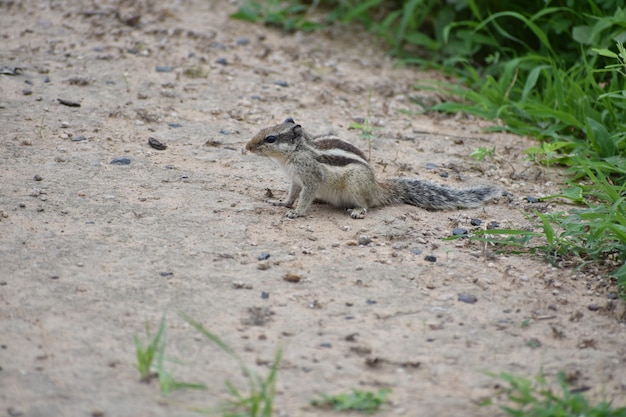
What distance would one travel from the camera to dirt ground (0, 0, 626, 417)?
333cm

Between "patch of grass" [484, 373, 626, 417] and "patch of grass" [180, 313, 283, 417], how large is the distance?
893mm

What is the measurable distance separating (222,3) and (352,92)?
245 centimetres

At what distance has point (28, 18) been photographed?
25.9ft

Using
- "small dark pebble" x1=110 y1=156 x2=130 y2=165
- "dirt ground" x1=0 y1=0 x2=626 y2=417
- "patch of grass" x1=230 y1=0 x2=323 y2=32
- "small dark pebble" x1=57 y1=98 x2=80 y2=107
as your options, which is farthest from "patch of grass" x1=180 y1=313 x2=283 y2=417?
"patch of grass" x1=230 y1=0 x2=323 y2=32

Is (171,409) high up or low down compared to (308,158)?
down

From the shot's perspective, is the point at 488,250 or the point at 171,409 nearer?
the point at 171,409

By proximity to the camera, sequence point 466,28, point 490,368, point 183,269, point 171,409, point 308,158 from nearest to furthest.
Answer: point 171,409 < point 490,368 < point 183,269 < point 308,158 < point 466,28

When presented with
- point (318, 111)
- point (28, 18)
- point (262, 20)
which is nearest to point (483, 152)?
point (318, 111)

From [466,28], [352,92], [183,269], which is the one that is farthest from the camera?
[466,28]

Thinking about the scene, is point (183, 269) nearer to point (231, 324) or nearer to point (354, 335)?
point (231, 324)

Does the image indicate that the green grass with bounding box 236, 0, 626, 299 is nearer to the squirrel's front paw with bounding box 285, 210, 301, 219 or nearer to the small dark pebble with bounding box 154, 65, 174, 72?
the squirrel's front paw with bounding box 285, 210, 301, 219

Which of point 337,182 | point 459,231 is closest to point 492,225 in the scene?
point 459,231

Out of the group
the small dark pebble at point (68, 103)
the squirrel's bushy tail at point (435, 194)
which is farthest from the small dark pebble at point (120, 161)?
the squirrel's bushy tail at point (435, 194)

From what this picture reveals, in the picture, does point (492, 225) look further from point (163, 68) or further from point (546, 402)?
point (163, 68)
